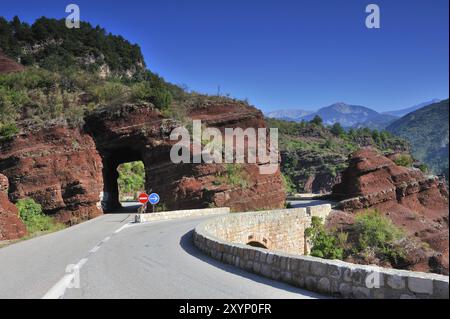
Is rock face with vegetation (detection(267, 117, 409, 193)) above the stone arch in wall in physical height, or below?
above

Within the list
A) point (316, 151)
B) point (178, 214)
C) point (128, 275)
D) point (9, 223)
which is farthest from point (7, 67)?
point (316, 151)

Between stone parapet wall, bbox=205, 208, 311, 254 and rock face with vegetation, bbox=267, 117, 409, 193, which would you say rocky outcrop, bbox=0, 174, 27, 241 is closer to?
stone parapet wall, bbox=205, 208, 311, 254

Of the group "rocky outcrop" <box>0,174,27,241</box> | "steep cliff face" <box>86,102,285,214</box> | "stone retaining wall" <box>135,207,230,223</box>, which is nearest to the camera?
"rocky outcrop" <box>0,174,27,241</box>

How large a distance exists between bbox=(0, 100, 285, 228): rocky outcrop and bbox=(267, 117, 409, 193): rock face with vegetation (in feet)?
170

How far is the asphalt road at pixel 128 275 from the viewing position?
7207mm

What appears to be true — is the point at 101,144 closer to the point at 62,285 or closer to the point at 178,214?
A: the point at 178,214

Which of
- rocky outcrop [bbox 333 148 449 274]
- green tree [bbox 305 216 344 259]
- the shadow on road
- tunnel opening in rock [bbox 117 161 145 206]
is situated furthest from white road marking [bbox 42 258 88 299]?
tunnel opening in rock [bbox 117 161 145 206]

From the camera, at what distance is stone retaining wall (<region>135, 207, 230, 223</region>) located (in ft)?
81.9

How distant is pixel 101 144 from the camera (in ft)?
116

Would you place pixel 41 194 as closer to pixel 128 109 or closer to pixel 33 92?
pixel 128 109

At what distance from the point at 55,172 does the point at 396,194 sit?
1174 inches

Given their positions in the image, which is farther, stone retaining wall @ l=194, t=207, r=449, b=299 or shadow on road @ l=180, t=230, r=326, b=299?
shadow on road @ l=180, t=230, r=326, b=299
